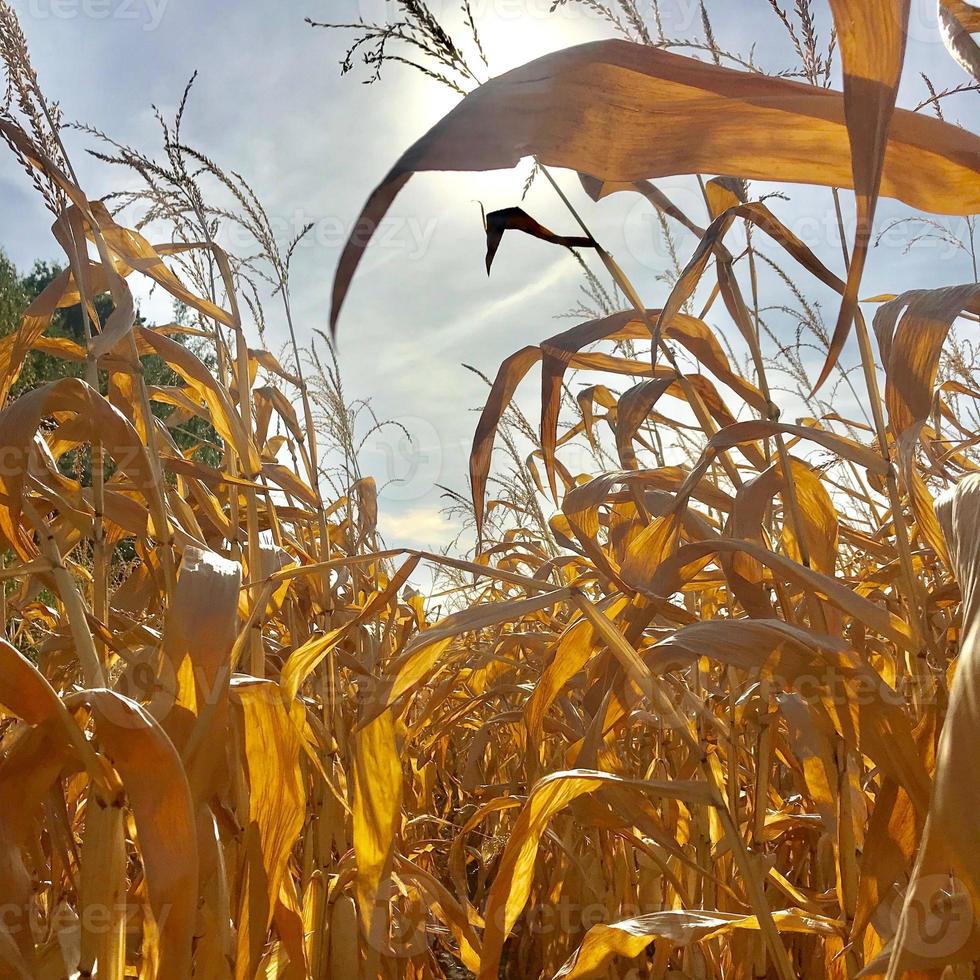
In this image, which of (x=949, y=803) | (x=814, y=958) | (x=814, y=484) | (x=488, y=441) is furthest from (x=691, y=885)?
(x=949, y=803)

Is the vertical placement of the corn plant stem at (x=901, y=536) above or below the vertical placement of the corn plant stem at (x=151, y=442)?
below

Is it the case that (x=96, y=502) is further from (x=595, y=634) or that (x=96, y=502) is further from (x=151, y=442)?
(x=595, y=634)

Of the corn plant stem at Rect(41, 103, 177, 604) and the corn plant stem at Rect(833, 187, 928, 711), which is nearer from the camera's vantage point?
the corn plant stem at Rect(833, 187, 928, 711)

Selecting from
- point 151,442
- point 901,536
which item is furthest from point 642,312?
point 151,442

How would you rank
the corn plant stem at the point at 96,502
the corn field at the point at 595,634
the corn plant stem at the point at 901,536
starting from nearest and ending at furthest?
1. the corn field at the point at 595,634
2. the corn plant stem at the point at 901,536
3. the corn plant stem at the point at 96,502

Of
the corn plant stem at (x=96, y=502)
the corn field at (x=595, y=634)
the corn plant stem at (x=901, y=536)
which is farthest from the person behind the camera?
the corn plant stem at (x=96, y=502)

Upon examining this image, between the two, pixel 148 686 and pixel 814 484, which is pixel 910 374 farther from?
pixel 148 686

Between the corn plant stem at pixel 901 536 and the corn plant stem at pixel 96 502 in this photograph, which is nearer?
the corn plant stem at pixel 901 536

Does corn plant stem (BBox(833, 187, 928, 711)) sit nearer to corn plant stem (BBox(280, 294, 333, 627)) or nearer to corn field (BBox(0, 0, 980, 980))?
corn field (BBox(0, 0, 980, 980))

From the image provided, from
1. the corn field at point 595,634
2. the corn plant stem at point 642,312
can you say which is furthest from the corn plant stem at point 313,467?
the corn plant stem at point 642,312

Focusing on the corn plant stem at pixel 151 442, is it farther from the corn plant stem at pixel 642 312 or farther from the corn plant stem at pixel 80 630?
the corn plant stem at pixel 642 312

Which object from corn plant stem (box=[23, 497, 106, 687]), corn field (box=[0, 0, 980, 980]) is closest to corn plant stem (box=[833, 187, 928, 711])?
corn field (box=[0, 0, 980, 980])

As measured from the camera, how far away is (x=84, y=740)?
0.59m

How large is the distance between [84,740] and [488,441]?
404mm
